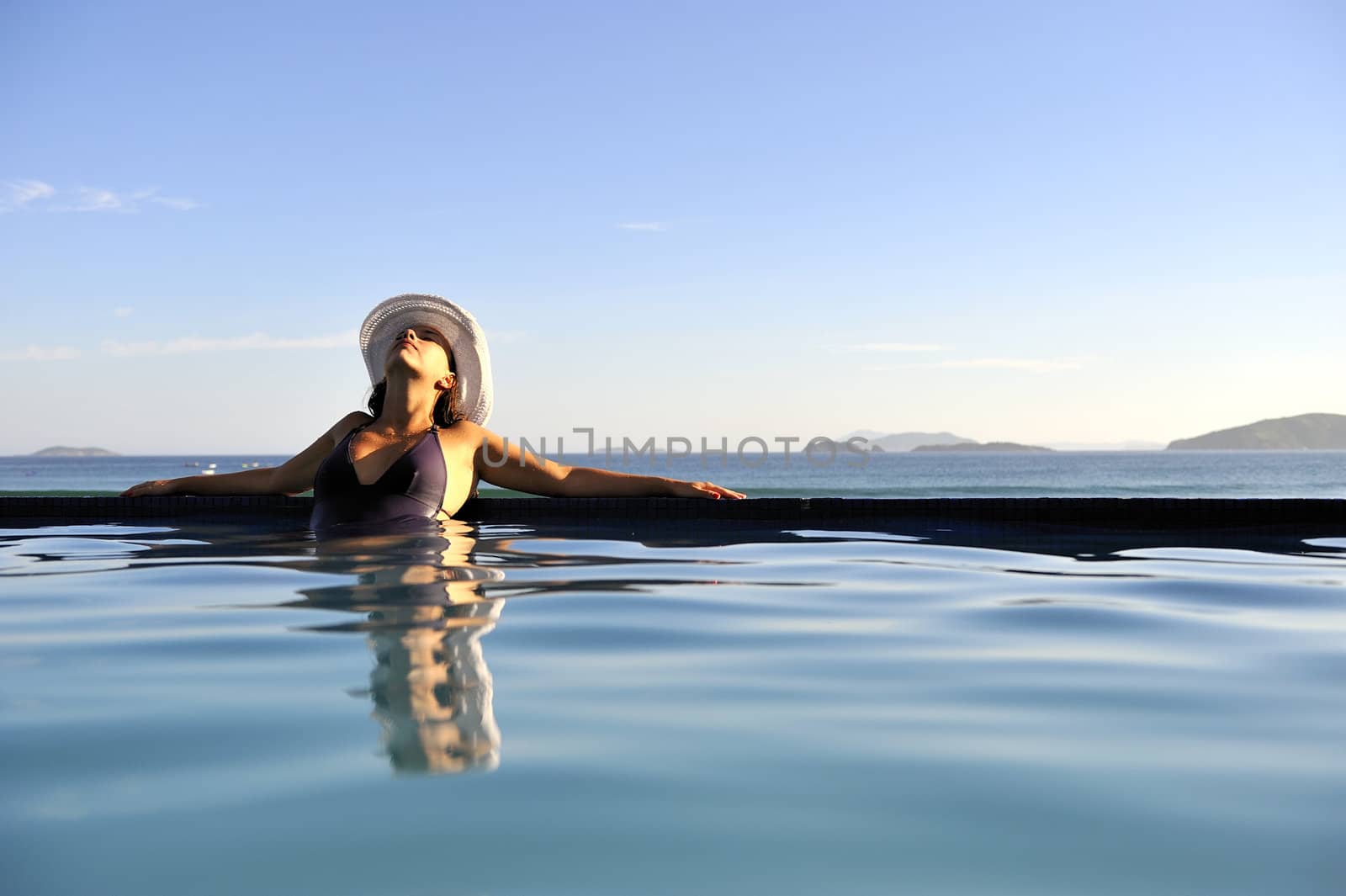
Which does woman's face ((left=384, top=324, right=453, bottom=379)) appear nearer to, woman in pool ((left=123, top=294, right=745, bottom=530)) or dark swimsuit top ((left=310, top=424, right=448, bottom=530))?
woman in pool ((left=123, top=294, right=745, bottom=530))

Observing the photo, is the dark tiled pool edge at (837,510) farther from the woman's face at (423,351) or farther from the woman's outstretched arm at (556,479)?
the woman's face at (423,351)

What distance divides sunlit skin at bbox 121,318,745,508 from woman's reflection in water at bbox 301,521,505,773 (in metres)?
1.03

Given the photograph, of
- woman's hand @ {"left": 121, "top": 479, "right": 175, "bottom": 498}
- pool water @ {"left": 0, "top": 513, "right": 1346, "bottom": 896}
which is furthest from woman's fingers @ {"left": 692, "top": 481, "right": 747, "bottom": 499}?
woman's hand @ {"left": 121, "top": 479, "right": 175, "bottom": 498}

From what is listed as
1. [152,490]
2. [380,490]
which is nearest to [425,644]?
[380,490]

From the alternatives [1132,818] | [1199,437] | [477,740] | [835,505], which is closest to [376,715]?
[477,740]

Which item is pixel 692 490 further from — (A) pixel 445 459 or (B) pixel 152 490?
(B) pixel 152 490

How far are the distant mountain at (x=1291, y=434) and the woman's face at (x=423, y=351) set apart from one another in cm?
19022

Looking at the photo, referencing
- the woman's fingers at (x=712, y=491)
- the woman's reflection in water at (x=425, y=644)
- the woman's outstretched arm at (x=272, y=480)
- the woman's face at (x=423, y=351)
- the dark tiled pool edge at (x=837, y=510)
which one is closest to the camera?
the woman's reflection in water at (x=425, y=644)

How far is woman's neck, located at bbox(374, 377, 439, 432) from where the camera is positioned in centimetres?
507

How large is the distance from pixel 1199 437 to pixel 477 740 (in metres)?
222

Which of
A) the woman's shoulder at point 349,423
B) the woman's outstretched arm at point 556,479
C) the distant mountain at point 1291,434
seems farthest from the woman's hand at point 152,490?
the distant mountain at point 1291,434

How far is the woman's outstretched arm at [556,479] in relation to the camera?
219 inches

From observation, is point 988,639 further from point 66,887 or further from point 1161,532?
point 1161,532

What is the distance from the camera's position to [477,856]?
1165 mm
